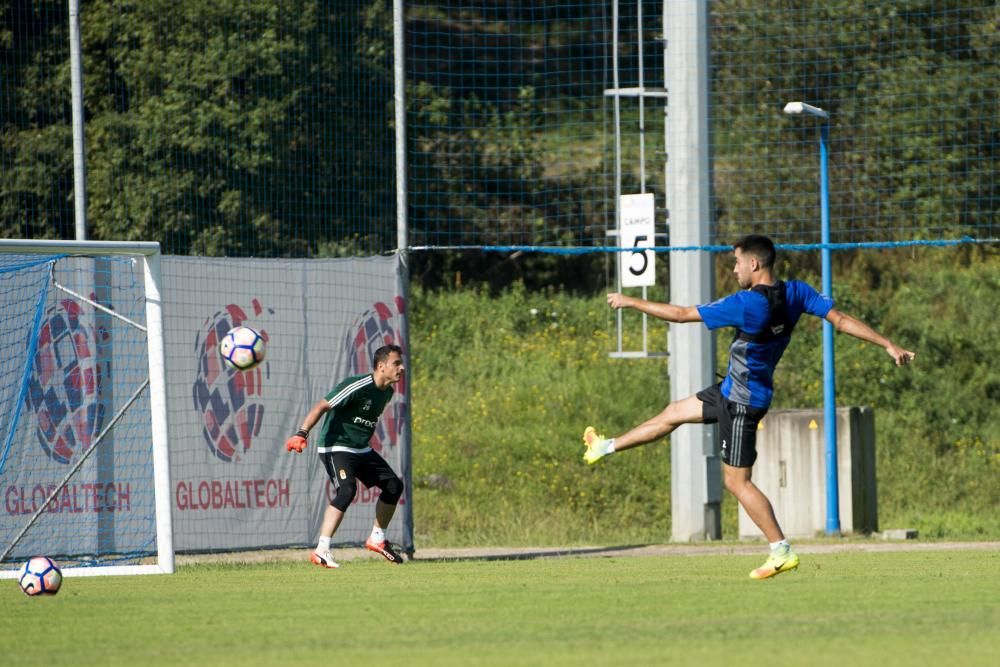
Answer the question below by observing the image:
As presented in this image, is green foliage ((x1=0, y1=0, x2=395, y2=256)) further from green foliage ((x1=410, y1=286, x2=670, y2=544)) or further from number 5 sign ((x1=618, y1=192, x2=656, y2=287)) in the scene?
green foliage ((x1=410, y1=286, x2=670, y2=544))

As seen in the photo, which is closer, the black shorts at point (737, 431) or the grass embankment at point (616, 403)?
the black shorts at point (737, 431)

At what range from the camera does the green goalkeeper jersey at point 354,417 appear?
12.7 m

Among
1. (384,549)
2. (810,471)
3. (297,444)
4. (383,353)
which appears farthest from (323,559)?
(810,471)

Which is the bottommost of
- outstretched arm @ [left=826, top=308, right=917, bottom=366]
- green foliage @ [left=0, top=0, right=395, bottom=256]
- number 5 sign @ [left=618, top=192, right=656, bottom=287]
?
outstretched arm @ [left=826, top=308, right=917, bottom=366]

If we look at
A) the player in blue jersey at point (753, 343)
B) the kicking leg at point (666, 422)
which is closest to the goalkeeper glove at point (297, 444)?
the kicking leg at point (666, 422)

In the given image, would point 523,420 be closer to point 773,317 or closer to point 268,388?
point 268,388

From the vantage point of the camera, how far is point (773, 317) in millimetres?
9492

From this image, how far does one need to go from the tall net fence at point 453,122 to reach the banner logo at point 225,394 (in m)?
2.30

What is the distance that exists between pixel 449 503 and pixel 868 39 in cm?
871

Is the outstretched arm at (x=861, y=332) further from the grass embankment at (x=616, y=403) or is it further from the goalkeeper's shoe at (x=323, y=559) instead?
the grass embankment at (x=616, y=403)

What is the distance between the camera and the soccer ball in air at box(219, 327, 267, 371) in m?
12.1

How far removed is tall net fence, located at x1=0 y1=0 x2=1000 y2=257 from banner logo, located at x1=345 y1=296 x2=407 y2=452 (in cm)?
242

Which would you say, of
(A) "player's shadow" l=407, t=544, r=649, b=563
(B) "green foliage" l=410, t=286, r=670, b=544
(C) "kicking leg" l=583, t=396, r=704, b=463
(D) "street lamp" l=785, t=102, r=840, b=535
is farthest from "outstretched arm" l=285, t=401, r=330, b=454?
(D) "street lamp" l=785, t=102, r=840, b=535

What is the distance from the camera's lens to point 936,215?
72.1ft
